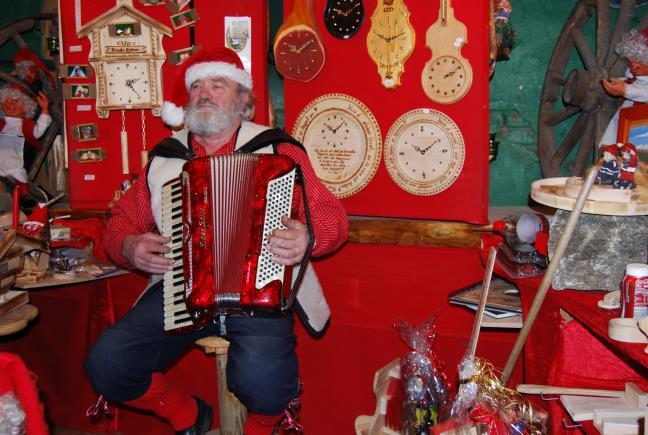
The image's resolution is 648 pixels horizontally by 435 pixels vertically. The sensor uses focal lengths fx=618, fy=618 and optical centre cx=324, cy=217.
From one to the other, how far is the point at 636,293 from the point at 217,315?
1.35 m

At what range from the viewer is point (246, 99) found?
2.80 m

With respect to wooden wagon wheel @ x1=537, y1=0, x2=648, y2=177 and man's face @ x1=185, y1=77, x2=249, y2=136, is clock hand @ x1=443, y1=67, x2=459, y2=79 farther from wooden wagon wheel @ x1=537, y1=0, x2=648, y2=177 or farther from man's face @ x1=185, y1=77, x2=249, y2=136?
man's face @ x1=185, y1=77, x2=249, y2=136

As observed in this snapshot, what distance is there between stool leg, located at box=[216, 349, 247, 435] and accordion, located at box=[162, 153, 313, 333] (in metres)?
0.48

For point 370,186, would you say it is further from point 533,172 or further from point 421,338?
point 533,172

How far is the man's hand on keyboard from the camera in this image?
229cm

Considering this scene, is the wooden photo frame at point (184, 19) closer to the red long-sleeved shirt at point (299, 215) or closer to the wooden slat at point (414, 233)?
the red long-sleeved shirt at point (299, 215)

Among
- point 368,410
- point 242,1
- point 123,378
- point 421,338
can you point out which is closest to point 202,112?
point 242,1

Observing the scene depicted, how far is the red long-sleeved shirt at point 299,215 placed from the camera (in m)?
2.46

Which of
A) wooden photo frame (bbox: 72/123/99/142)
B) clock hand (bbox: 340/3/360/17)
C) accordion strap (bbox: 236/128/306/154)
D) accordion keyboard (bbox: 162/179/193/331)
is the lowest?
accordion keyboard (bbox: 162/179/193/331)

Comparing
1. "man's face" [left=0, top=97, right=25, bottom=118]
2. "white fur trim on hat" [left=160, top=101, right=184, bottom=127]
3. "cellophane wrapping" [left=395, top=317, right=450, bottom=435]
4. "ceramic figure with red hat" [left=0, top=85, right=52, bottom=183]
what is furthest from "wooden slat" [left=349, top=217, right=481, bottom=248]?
"man's face" [left=0, top=97, right=25, bottom=118]

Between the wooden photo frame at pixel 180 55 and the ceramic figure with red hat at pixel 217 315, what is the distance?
387 mm

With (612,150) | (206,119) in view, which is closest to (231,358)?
(206,119)

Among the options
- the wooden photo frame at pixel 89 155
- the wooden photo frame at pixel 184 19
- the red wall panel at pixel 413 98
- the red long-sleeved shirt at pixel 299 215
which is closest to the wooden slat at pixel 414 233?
the red wall panel at pixel 413 98

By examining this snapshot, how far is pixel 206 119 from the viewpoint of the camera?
259 centimetres
